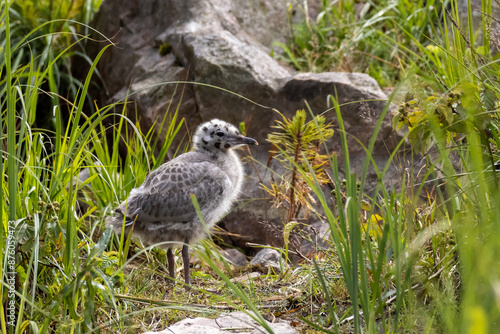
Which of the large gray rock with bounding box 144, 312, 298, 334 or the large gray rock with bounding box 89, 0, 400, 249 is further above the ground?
the large gray rock with bounding box 89, 0, 400, 249

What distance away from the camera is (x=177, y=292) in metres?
3.71

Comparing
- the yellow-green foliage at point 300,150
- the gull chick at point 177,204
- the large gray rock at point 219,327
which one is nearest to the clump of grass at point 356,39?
the yellow-green foliage at point 300,150

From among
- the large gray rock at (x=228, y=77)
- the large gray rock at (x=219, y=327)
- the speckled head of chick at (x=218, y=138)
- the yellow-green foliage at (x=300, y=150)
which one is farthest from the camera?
the large gray rock at (x=228, y=77)

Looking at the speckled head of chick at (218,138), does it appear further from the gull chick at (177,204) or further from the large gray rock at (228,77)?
the large gray rock at (228,77)

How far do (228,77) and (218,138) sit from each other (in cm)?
167

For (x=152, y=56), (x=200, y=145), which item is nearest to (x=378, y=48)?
(x=152, y=56)

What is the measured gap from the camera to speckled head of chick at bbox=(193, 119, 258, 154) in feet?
14.1

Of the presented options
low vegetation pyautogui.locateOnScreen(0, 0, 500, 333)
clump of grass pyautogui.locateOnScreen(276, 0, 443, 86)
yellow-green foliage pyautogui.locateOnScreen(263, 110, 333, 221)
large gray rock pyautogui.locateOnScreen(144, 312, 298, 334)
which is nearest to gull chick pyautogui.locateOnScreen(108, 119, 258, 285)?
low vegetation pyautogui.locateOnScreen(0, 0, 500, 333)

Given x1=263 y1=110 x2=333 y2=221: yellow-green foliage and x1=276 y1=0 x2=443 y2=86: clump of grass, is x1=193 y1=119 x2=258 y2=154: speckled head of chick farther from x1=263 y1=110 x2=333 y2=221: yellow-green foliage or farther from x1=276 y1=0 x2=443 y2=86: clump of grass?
x1=276 y1=0 x2=443 y2=86: clump of grass

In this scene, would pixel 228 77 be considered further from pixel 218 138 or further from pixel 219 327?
Result: pixel 219 327

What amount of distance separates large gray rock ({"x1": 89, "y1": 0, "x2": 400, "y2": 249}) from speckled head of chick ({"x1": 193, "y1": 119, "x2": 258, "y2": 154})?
62cm

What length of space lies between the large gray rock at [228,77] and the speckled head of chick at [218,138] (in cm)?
62

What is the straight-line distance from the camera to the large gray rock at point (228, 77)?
5.38 m

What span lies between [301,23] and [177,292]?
4141 mm
